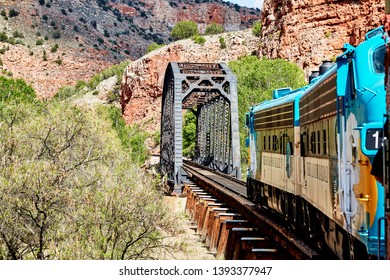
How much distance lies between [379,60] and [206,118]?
55.2 meters

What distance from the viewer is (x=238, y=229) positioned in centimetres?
2089

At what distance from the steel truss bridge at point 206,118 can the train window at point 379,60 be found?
113 feet

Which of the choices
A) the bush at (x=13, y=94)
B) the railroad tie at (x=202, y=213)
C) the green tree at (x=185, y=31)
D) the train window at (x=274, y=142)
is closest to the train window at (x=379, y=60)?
the train window at (x=274, y=142)

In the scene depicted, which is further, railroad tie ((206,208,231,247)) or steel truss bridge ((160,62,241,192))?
steel truss bridge ((160,62,241,192))

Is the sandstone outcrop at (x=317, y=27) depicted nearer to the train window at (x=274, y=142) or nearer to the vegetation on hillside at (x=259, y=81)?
the vegetation on hillside at (x=259, y=81)

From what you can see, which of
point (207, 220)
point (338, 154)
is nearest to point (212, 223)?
point (207, 220)

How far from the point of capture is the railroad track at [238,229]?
1669 cm

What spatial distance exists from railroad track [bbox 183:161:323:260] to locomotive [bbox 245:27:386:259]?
50 cm

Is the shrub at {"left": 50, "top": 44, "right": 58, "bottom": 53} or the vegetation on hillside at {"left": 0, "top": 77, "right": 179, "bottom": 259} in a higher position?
the shrub at {"left": 50, "top": 44, "right": 58, "bottom": 53}

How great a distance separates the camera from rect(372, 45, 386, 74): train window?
10170 millimetres

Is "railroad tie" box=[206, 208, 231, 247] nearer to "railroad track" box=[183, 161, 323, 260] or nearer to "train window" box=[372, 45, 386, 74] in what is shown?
"railroad track" box=[183, 161, 323, 260]

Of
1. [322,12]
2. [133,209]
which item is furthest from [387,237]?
[322,12]

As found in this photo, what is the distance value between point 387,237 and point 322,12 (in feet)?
291

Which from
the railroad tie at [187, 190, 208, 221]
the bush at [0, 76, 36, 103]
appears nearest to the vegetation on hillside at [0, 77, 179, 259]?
the railroad tie at [187, 190, 208, 221]
